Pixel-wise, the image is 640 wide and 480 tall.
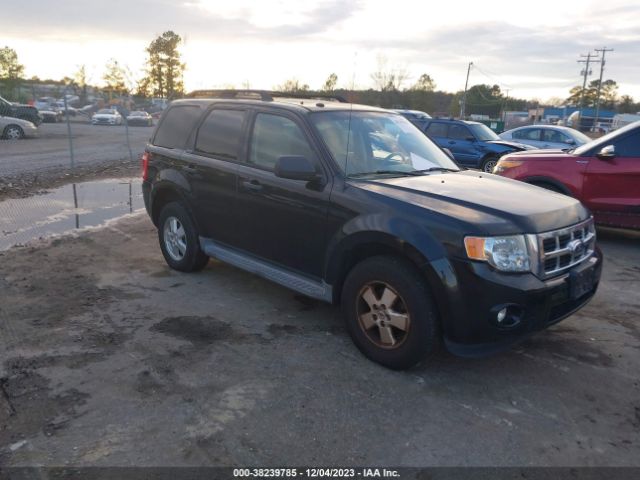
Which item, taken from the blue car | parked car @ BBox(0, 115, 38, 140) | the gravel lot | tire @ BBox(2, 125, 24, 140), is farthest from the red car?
tire @ BBox(2, 125, 24, 140)

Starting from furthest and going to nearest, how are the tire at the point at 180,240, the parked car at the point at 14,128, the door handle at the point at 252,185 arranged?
the parked car at the point at 14,128 < the tire at the point at 180,240 < the door handle at the point at 252,185

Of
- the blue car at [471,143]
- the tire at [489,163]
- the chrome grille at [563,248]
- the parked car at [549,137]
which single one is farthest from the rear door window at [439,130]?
→ the chrome grille at [563,248]

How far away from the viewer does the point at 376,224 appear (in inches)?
145

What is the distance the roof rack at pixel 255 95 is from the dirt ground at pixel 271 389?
6.40 feet

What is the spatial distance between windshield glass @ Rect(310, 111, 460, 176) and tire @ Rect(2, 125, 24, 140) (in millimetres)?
20432

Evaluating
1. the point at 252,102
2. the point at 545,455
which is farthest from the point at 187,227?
the point at 545,455

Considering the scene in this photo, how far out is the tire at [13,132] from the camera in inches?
814

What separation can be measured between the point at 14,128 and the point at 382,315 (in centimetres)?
2182

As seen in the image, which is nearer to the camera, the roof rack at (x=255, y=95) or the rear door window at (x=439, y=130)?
the roof rack at (x=255, y=95)

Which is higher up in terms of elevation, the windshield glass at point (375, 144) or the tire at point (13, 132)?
the windshield glass at point (375, 144)

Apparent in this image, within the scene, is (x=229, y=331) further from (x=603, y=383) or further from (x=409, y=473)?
(x=603, y=383)

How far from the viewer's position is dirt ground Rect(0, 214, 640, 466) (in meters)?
2.92

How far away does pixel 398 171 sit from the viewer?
14.5 ft

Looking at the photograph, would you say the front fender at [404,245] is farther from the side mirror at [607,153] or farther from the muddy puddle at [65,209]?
the side mirror at [607,153]
